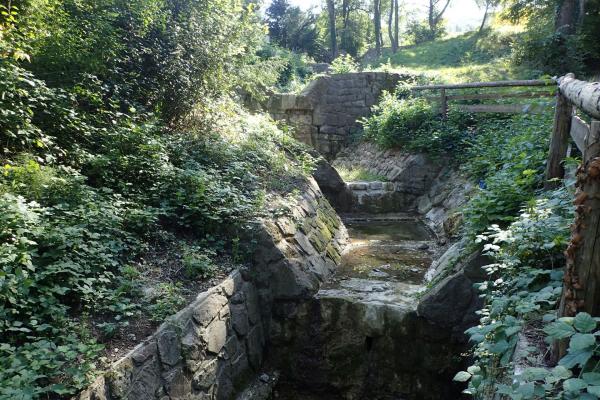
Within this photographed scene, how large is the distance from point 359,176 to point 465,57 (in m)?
14.3

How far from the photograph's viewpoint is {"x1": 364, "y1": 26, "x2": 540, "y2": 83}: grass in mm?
17041

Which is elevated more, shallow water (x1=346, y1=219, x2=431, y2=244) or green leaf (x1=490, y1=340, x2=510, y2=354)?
green leaf (x1=490, y1=340, x2=510, y2=354)

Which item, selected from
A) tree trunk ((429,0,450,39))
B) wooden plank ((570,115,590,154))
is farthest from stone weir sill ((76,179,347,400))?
tree trunk ((429,0,450,39))

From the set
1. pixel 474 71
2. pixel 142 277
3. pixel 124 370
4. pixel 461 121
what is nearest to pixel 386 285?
pixel 142 277

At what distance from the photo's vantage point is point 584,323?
5.98ft

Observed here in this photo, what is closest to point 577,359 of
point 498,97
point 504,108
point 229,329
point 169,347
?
point 169,347

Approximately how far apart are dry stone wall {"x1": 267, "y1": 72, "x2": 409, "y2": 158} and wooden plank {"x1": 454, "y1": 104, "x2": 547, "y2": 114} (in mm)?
4137

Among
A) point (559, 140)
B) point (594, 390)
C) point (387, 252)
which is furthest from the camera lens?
point (387, 252)

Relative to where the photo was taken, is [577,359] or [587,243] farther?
[587,243]

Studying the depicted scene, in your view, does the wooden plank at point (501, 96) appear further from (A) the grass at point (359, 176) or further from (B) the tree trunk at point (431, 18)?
(B) the tree trunk at point (431, 18)

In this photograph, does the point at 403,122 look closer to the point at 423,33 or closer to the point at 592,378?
the point at 592,378

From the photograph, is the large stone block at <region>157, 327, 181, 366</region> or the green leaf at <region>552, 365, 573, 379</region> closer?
the green leaf at <region>552, 365, 573, 379</region>

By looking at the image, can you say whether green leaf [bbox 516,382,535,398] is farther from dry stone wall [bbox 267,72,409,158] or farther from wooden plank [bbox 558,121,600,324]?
dry stone wall [bbox 267,72,409,158]

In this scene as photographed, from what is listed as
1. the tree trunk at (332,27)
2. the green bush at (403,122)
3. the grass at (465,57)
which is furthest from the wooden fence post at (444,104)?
the tree trunk at (332,27)
